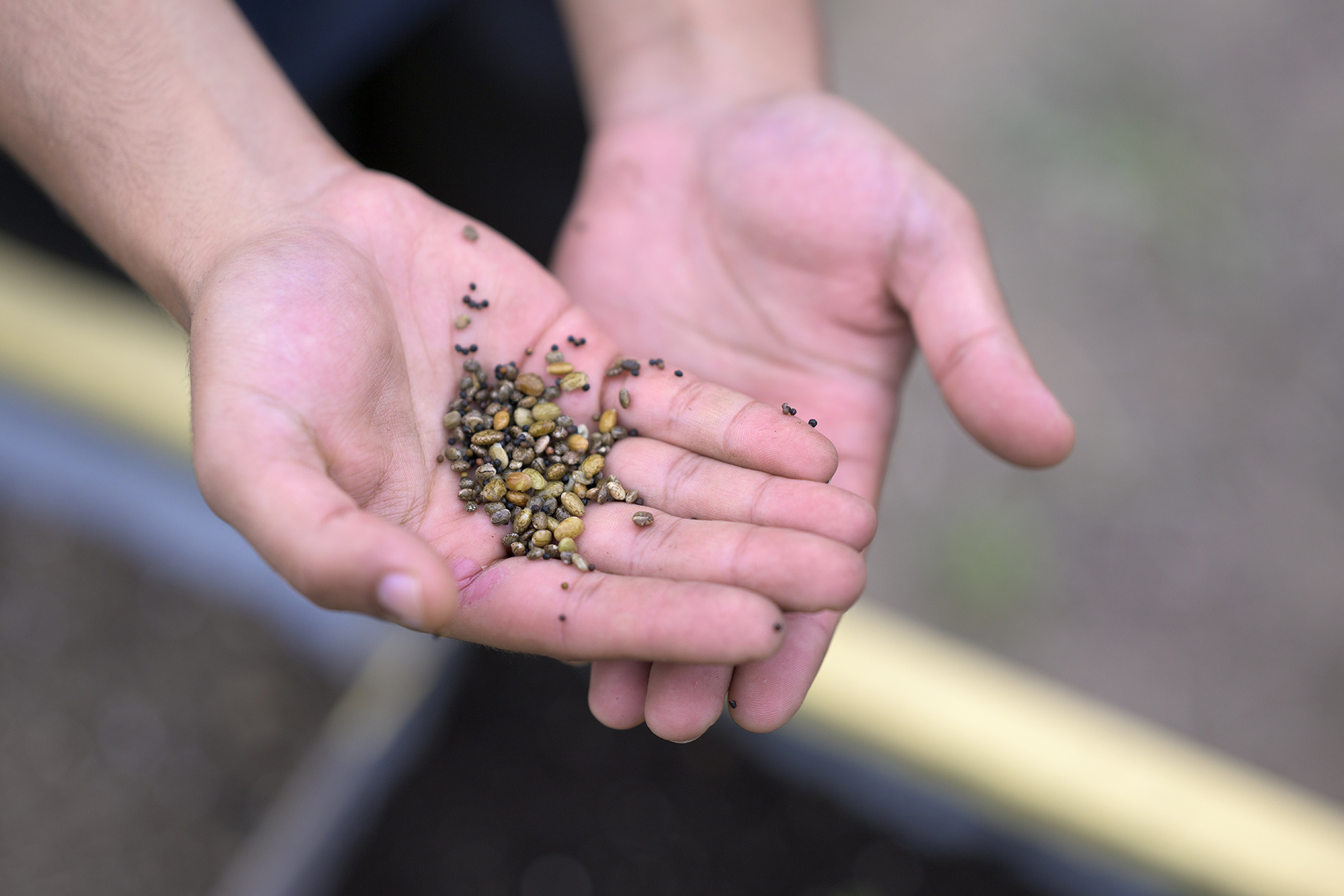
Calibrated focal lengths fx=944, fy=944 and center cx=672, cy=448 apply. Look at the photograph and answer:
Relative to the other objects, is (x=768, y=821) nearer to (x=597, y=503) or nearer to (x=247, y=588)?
(x=597, y=503)

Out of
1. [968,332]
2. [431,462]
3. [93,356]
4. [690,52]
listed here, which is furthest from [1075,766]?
[93,356]

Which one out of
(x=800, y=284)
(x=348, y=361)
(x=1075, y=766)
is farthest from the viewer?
(x=1075, y=766)

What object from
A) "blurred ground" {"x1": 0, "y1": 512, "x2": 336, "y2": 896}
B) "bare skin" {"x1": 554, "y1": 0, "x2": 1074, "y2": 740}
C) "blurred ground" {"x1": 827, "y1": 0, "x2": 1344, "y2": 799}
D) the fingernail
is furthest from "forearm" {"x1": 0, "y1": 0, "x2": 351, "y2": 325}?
"blurred ground" {"x1": 827, "y1": 0, "x2": 1344, "y2": 799}

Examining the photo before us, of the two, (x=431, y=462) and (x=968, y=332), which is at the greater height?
(x=968, y=332)

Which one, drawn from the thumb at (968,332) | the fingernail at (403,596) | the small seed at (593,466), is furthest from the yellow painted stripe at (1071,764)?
the fingernail at (403,596)

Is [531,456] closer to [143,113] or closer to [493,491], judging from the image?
[493,491]

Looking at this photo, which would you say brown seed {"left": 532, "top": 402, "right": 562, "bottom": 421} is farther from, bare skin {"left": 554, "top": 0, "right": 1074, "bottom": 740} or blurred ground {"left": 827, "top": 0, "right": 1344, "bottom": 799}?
blurred ground {"left": 827, "top": 0, "right": 1344, "bottom": 799}

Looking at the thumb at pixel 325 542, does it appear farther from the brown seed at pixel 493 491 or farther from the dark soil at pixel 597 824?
the dark soil at pixel 597 824
